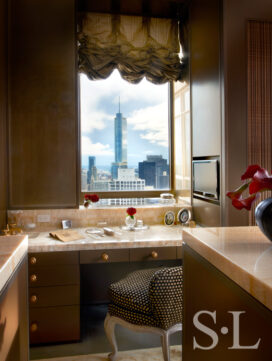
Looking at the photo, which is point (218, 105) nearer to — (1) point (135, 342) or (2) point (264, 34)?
(2) point (264, 34)

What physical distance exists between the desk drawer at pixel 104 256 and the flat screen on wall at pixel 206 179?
33.0 inches

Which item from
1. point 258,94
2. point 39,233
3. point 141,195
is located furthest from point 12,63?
point 258,94

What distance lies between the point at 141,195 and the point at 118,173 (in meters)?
0.33

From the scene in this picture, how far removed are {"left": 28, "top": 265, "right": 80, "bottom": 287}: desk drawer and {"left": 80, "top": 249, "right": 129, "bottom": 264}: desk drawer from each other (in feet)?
0.30

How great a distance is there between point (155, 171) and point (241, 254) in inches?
103

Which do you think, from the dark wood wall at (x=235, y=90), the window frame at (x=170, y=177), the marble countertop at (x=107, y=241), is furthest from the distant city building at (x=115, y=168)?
the dark wood wall at (x=235, y=90)

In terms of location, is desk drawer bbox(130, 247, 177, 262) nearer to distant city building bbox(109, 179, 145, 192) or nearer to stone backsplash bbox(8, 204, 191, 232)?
stone backsplash bbox(8, 204, 191, 232)

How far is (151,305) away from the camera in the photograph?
1.95m

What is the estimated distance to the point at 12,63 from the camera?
9.57 ft

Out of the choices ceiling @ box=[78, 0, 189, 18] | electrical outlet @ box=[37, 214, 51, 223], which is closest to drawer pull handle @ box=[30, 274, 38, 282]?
electrical outlet @ box=[37, 214, 51, 223]

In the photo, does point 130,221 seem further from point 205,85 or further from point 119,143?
point 205,85

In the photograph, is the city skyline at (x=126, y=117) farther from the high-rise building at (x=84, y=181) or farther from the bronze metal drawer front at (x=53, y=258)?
the bronze metal drawer front at (x=53, y=258)

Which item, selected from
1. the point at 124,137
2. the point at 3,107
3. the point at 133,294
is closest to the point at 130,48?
the point at 124,137

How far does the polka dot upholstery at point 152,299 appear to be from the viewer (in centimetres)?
188
